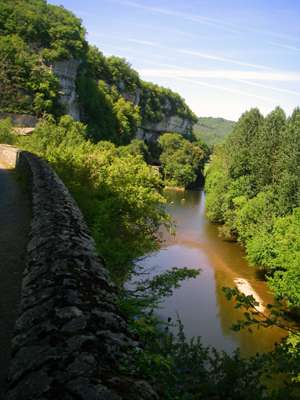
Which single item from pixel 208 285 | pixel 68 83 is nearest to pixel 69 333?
pixel 208 285

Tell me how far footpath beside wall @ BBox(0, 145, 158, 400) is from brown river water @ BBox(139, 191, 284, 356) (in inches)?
207

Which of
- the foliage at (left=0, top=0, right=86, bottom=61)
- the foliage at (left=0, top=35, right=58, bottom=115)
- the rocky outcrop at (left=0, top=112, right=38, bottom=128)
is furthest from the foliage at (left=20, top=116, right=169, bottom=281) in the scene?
the foliage at (left=0, top=0, right=86, bottom=61)

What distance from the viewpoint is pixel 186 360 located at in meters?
7.23

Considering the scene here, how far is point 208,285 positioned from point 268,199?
12.6 m

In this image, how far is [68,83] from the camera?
3755 inches

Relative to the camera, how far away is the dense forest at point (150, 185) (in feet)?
19.4

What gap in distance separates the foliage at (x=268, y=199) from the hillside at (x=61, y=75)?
3765 cm

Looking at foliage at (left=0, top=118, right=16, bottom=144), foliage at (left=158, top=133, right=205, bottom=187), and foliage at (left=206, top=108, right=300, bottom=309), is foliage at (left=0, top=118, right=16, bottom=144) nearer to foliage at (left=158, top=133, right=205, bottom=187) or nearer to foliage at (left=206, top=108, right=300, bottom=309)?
foliage at (left=206, top=108, right=300, bottom=309)

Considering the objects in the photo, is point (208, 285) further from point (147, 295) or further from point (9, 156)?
point (147, 295)

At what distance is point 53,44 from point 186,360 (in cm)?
9568

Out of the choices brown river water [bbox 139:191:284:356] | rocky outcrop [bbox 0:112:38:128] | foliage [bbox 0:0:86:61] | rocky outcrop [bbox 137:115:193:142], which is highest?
foliage [bbox 0:0:86:61]

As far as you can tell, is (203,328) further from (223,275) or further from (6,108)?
(6,108)

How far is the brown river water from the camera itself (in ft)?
75.9

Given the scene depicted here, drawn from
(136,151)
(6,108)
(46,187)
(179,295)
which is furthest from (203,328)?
(136,151)
